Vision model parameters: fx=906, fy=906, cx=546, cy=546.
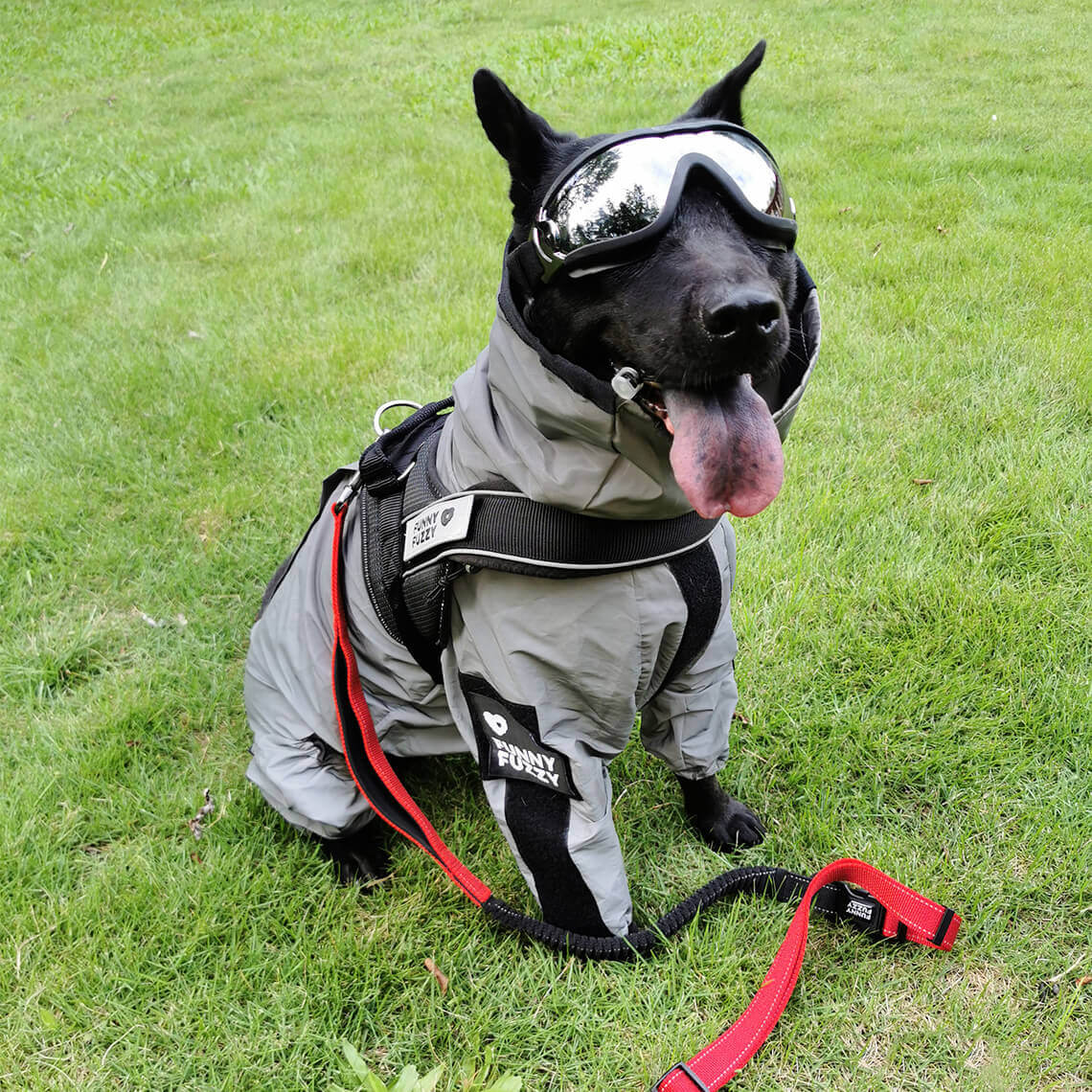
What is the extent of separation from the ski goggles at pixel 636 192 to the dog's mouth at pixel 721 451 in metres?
0.28

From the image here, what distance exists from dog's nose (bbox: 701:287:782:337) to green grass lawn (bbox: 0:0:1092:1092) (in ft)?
4.43

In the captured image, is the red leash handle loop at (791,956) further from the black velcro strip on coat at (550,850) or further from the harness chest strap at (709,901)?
the black velcro strip on coat at (550,850)

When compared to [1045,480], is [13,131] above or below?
above

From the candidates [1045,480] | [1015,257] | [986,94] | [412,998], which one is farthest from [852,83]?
[412,998]

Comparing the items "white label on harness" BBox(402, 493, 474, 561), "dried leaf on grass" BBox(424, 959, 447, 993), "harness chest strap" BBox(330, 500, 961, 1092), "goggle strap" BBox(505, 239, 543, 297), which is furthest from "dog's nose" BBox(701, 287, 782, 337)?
"dried leaf on grass" BBox(424, 959, 447, 993)

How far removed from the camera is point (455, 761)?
257 cm

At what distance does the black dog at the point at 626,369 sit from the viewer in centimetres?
148

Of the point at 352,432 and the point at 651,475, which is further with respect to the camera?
the point at 352,432

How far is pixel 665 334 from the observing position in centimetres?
148

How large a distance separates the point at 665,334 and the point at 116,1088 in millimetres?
1859

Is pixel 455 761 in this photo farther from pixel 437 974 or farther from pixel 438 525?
pixel 438 525

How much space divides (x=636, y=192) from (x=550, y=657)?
0.84m

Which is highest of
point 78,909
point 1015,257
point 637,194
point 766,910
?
point 637,194

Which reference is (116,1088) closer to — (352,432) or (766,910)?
(766,910)
